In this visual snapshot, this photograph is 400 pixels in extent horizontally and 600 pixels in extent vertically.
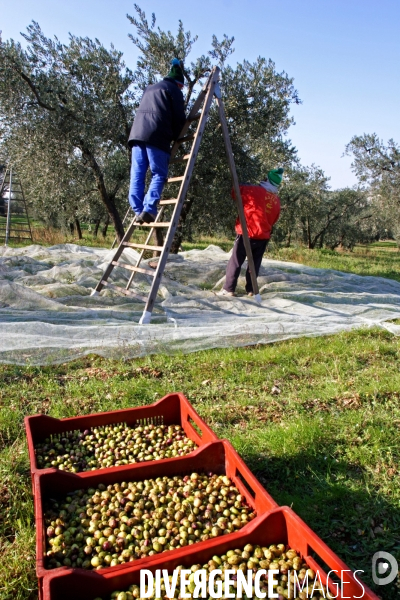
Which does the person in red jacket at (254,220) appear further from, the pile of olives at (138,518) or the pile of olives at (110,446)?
the pile of olives at (138,518)

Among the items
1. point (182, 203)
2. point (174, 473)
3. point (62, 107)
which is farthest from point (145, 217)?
point (62, 107)

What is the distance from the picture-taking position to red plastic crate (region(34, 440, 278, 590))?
1934 mm

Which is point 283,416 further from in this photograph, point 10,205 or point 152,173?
point 10,205

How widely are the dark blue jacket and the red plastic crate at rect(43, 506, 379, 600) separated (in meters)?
4.34

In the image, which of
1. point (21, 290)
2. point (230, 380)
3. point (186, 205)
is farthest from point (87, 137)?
point (230, 380)

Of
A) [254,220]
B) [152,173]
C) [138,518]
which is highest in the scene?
[152,173]

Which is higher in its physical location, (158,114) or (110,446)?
(158,114)

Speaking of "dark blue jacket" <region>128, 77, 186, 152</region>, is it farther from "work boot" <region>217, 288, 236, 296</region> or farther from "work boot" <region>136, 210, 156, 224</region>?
"work boot" <region>217, 288, 236, 296</region>

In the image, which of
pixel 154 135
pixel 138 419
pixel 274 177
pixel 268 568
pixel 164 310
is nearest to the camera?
pixel 268 568

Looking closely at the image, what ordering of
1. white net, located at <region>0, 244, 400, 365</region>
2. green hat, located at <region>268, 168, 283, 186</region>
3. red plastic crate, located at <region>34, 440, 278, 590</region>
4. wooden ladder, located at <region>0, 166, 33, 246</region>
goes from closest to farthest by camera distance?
1. red plastic crate, located at <region>34, 440, 278, 590</region>
2. white net, located at <region>0, 244, 400, 365</region>
3. green hat, located at <region>268, 168, 283, 186</region>
4. wooden ladder, located at <region>0, 166, 33, 246</region>

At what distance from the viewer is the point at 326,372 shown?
4.04 meters

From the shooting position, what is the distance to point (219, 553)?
5.58ft

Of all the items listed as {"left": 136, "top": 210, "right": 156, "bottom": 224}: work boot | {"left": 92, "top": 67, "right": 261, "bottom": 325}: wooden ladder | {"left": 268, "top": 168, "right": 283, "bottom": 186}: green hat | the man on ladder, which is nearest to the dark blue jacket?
the man on ladder

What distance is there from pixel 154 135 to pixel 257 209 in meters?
2.23
